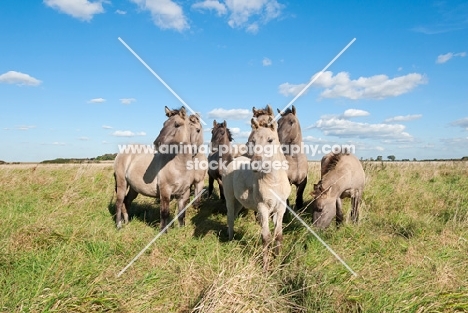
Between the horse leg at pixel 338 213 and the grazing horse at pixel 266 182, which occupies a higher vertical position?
the grazing horse at pixel 266 182

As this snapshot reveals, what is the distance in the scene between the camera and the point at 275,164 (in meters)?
5.04

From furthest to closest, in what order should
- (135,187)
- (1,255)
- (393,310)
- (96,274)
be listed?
1. (135,187)
2. (1,255)
3. (96,274)
4. (393,310)

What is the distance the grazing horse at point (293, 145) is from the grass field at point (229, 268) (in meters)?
1.49

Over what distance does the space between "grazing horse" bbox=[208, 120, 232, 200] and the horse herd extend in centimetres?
3

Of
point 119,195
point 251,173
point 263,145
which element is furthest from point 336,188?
point 119,195

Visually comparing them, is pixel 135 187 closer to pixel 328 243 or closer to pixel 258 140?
pixel 258 140

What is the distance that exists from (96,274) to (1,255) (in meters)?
1.42

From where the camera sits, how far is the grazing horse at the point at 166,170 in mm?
6902

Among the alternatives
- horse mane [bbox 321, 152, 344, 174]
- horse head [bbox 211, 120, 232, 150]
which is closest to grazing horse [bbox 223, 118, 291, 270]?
horse mane [bbox 321, 152, 344, 174]

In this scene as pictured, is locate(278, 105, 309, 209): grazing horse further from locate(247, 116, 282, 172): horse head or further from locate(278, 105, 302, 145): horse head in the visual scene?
locate(247, 116, 282, 172): horse head

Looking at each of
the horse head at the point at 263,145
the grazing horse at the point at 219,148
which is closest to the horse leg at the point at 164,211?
the grazing horse at the point at 219,148

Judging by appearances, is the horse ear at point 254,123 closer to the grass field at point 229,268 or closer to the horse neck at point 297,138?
the grass field at point 229,268

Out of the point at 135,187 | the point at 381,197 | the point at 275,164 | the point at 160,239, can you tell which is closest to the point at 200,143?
the point at 135,187

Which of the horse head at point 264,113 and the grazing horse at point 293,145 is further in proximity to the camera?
the grazing horse at point 293,145
